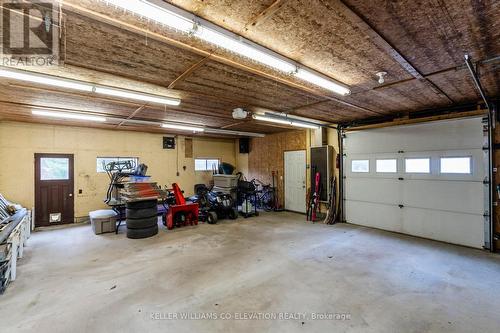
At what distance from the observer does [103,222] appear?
5668 millimetres

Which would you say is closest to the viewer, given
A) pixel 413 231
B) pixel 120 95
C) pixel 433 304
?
pixel 433 304

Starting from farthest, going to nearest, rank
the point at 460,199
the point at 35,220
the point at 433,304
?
the point at 35,220 < the point at 460,199 < the point at 433,304

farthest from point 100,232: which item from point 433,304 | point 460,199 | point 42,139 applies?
point 460,199

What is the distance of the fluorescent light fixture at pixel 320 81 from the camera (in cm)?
292

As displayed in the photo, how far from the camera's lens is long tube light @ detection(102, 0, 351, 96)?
1618mm

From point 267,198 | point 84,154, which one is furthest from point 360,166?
point 84,154

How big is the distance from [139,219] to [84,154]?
132 inches

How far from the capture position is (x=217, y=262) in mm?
3861

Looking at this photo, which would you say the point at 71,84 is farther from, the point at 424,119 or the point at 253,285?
the point at 424,119

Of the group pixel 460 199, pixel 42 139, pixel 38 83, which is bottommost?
pixel 460 199

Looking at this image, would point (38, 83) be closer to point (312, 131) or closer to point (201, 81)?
point (201, 81)

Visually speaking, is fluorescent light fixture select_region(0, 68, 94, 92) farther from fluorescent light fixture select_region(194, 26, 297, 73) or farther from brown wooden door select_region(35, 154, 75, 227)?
brown wooden door select_region(35, 154, 75, 227)

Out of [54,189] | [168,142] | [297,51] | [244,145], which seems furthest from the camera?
[244,145]

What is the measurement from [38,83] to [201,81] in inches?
91.7
